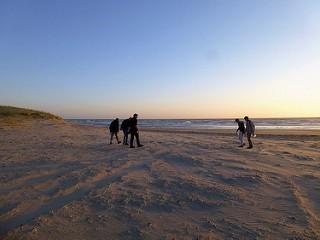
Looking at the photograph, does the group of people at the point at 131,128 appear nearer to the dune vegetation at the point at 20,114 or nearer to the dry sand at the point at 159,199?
the dry sand at the point at 159,199

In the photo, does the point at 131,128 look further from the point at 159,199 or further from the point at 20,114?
the point at 20,114

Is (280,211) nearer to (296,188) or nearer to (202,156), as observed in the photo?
(296,188)

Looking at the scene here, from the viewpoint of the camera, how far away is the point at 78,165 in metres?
11.9

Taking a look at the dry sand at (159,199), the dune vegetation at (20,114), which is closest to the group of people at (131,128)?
the dry sand at (159,199)

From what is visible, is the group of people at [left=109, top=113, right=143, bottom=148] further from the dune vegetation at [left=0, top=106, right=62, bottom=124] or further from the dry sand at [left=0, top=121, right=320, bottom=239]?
the dune vegetation at [left=0, top=106, right=62, bottom=124]

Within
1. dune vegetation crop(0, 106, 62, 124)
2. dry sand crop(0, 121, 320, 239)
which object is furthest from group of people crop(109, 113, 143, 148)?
dune vegetation crop(0, 106, 62, 124)

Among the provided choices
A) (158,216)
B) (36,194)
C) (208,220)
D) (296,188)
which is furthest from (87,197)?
(296,188)

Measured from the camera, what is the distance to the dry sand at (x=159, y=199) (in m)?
6.13

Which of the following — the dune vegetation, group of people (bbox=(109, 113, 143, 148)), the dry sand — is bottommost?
the dry sand

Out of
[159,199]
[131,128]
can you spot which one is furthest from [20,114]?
[159,199]

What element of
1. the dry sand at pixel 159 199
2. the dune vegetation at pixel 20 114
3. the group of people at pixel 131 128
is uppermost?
the dune vegetation at pixel 20 114

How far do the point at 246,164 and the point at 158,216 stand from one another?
6114 mm

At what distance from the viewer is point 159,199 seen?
7855 millimetres

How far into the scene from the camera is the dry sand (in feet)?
20.1
